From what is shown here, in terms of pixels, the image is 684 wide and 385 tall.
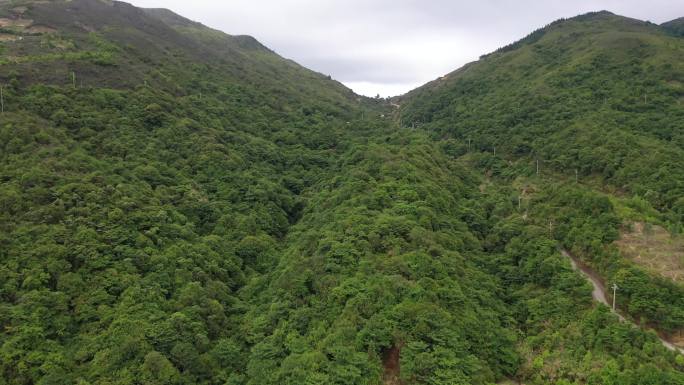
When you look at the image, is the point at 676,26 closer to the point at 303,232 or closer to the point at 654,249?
the point at 654,249

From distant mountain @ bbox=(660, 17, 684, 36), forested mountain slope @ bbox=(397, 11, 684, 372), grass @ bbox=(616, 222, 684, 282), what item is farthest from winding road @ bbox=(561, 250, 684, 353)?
distant mountain @ bbox=(660, 17, 684, 36)

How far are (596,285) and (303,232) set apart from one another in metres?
25.7

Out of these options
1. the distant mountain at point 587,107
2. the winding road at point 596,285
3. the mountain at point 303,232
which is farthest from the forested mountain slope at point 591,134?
the winding road at point 596,285

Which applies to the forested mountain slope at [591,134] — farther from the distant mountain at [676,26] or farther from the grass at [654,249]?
the distant mountain at [676,26]

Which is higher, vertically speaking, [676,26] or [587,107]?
[676,26]

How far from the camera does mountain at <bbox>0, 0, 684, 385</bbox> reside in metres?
27.8

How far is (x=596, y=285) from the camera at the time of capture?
36.4 m

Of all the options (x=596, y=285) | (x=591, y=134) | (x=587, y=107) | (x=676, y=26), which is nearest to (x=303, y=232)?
(x=596, y=285)

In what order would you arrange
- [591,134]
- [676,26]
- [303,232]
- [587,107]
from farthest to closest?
[676,26]
[587,107]
[591,134]
[303,232]

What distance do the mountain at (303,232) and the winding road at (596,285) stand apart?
847 millimetres

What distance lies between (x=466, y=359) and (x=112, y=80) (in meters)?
54.4

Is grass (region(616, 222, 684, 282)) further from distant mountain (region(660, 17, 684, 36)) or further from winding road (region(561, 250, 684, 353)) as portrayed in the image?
distant mountain (region(660, 17, 684, 36))

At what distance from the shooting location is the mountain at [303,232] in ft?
91.0

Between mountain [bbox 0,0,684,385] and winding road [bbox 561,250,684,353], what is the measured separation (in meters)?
0.85
